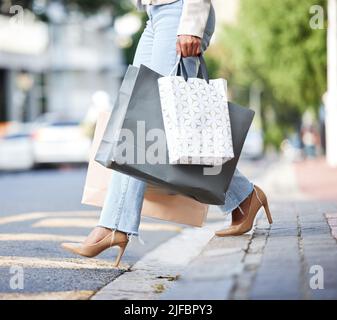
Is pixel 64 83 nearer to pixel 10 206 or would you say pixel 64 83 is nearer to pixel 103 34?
pixel 103 34

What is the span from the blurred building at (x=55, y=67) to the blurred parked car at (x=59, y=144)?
21592 millimetres

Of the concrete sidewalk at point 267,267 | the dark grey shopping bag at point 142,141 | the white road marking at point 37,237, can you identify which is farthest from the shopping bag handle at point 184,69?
the white road marking at point 37,237

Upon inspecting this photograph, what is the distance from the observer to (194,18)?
5.07 metres

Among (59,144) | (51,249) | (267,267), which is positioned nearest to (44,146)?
(59,144)

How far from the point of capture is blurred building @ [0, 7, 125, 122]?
53.0m

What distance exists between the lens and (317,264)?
13.8ft

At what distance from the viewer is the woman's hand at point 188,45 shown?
507 centimetres

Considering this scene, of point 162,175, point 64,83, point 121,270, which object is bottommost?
point 121,270

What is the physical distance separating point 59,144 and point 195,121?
72.5 ft

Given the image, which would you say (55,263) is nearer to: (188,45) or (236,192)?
(236,192)
